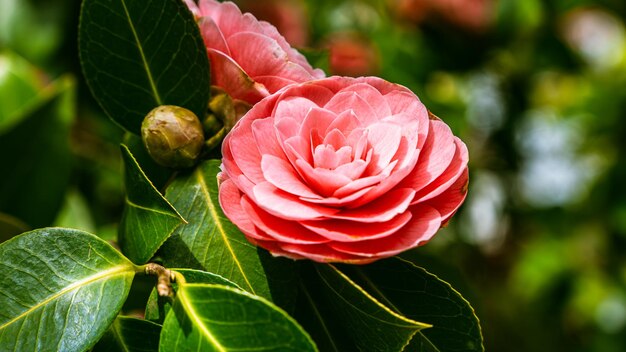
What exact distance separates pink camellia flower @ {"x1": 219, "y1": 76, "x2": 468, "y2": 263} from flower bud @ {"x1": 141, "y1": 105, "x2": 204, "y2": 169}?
0.07m

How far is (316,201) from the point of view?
0.53 metres

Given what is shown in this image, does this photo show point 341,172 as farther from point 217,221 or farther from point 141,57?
point 141,57

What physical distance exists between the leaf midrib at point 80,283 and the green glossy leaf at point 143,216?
2cm

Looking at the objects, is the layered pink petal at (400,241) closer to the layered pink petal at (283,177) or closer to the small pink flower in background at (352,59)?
the layered pink petal at (283,177)

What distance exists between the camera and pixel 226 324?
0.49 meters

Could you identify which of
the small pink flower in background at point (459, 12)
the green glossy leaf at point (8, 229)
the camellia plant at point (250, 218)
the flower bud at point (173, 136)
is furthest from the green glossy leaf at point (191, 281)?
the small pink flower in background at point (459, 12)

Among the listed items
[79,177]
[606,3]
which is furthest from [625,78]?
[79,177]

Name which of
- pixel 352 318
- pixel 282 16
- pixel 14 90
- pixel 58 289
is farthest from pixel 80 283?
pixel 282 16

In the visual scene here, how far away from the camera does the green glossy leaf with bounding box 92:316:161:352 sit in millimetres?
573

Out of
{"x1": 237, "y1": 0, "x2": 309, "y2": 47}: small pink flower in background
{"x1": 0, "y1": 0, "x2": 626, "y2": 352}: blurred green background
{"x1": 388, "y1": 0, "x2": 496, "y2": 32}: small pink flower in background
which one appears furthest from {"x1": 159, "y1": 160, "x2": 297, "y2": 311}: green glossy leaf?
{"x1": 388, "y1": 0, "x2": 496, "y2": 32}: small pink flower in background

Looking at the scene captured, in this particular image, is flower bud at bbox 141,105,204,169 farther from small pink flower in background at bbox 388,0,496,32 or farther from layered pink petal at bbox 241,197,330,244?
small pink flower in background at bbox 388,0,496,32

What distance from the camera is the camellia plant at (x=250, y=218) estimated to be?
1.70 ft

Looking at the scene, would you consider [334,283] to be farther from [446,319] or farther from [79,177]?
[79,177]

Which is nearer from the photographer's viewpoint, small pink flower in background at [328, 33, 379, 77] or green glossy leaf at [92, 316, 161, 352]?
green glossy leaf at [92, 316, 161, 352]
